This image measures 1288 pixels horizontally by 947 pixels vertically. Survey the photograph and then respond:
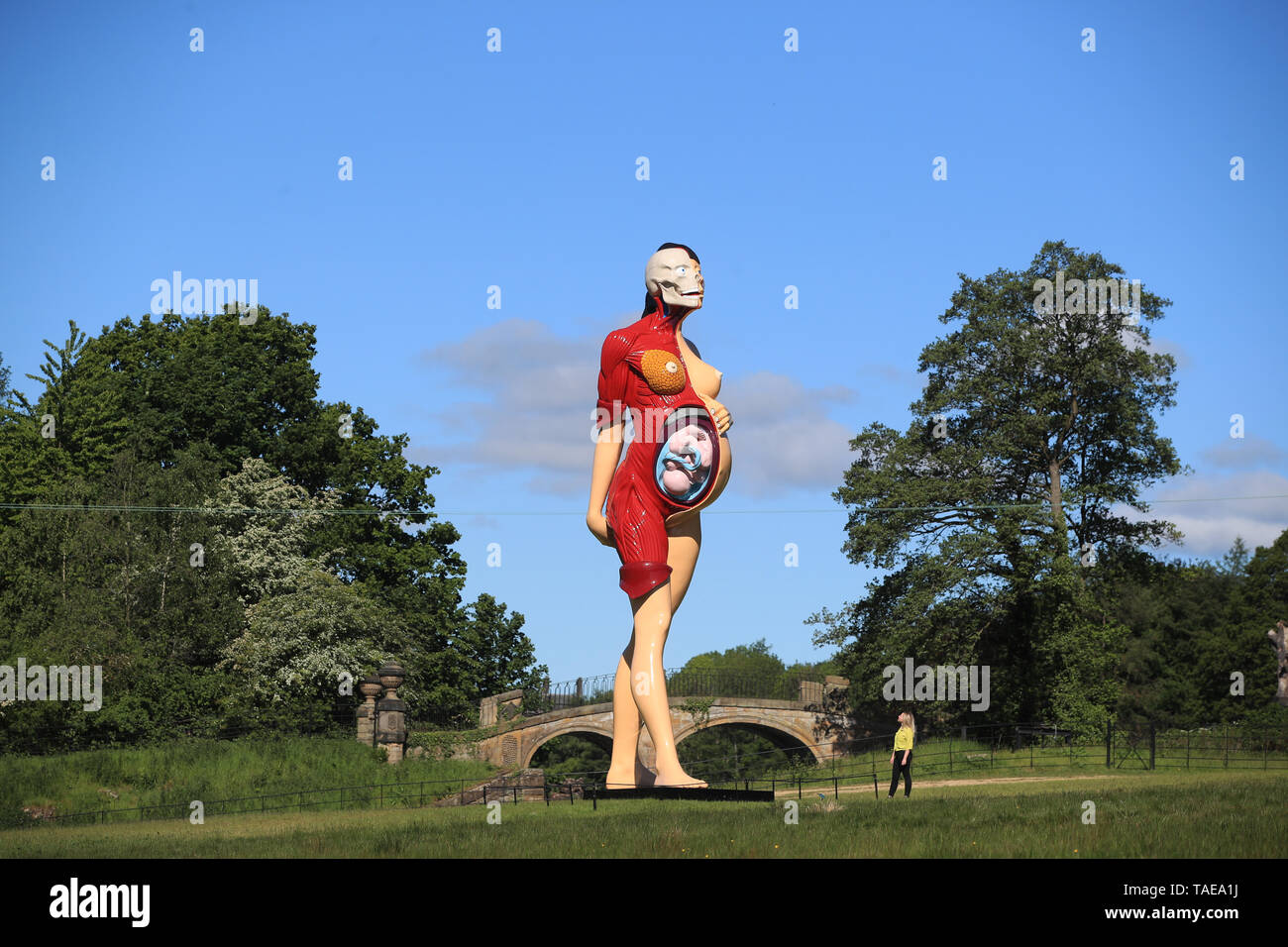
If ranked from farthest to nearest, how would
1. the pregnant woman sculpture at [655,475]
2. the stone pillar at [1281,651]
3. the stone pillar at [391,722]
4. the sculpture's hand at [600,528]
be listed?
the stone pillar at [1281,651]
the stone pillar at [391,722]
the sculpture's hand at [600,528]
the pregnant woman sculpture at [655,475]

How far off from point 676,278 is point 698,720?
26.8m

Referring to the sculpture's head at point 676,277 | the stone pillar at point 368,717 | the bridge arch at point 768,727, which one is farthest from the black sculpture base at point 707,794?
the bridge arch at point 768,727

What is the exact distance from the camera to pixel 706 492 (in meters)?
19.4

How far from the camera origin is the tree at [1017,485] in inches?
1510

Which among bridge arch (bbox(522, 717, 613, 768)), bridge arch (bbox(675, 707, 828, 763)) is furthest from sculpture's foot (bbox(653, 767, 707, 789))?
bridge arch (bbox(675, 707, 828, 763))

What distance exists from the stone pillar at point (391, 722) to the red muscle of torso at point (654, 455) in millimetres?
14300

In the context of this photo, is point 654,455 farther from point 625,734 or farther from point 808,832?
point 808,832

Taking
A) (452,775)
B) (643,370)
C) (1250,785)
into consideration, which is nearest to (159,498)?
(452,775)

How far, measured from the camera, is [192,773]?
94.5 ft

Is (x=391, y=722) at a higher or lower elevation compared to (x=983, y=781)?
higher

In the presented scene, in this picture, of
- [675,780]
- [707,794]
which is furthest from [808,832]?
[675,780]

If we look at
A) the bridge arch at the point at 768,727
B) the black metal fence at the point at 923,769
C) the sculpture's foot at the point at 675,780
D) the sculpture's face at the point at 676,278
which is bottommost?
the bridge arch at the point at 768,727

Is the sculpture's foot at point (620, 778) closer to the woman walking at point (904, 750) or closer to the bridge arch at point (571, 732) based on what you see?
the woman walking at point (904, 750)

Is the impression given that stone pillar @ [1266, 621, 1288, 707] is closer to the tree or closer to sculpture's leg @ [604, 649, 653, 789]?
the tree
